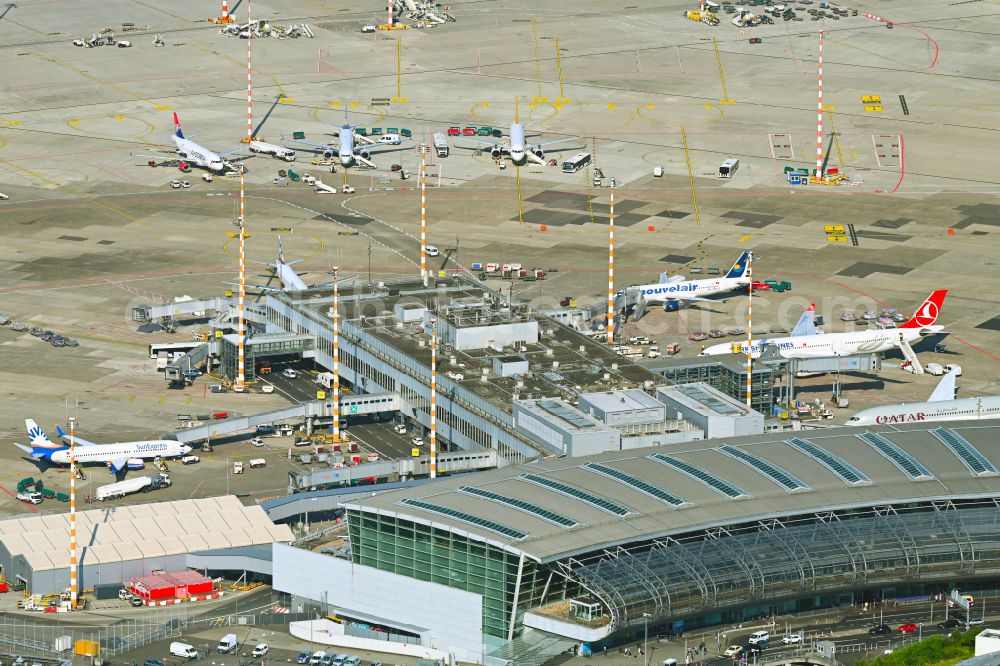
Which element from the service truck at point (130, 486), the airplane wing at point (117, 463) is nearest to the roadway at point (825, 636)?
the service truck at point (130, 486)

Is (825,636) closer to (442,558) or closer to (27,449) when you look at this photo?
(442,558)

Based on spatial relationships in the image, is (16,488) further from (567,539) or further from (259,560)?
(567,539)

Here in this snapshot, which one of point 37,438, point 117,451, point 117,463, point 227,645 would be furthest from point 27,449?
point 227,645

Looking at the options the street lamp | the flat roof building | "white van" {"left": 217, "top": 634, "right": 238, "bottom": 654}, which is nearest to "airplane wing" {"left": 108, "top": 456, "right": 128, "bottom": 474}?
the flat roof building

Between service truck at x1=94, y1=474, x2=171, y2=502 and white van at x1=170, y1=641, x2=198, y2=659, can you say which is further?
service truck at x1=94, y1=474, x2=171, y2=502

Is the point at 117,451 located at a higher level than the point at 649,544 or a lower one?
lower

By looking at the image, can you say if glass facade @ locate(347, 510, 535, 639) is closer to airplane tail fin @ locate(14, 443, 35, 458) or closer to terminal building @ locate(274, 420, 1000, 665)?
terminal building @ locate(274, 420, 1000, 665)

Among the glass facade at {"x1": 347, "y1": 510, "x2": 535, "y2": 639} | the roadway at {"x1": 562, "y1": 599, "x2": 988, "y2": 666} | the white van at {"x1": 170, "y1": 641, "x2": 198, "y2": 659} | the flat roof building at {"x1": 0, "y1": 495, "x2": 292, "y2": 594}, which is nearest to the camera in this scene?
the white van at {"x1": 170, "y1": 641, "x2": 198, "y2": 659}
